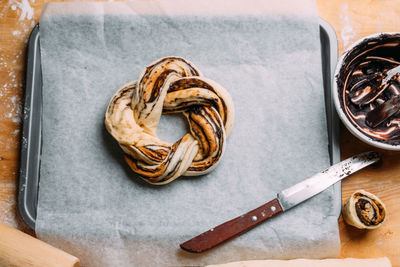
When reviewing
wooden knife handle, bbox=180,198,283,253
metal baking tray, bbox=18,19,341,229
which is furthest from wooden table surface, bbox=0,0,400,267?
wooden knife handle, bbox=180,198,283,253

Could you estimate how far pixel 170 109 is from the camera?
37.1 inches

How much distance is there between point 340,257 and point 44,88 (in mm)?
873

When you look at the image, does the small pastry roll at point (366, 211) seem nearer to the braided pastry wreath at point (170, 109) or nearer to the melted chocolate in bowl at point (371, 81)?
the melted chocolate in bowl at point (371, 81)

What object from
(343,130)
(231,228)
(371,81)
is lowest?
(231,228)

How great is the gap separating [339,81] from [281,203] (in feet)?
1.06

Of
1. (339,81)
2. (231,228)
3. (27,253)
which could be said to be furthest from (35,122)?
(339,81)

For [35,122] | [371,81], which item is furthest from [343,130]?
[35,122]

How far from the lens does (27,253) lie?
2.86 ft

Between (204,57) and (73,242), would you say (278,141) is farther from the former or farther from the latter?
(73,242)

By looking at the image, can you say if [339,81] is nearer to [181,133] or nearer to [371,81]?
[371,81]

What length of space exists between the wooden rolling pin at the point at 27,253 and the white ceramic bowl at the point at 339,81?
712 mm

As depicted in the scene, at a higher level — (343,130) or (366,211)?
(343,130)

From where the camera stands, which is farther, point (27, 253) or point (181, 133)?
point (181, 133)

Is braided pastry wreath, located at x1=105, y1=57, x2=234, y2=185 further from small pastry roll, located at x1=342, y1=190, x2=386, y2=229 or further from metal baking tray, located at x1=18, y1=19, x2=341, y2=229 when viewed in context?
small pastry roll, located at x1=342, y1=190, x2=386, y2=229
